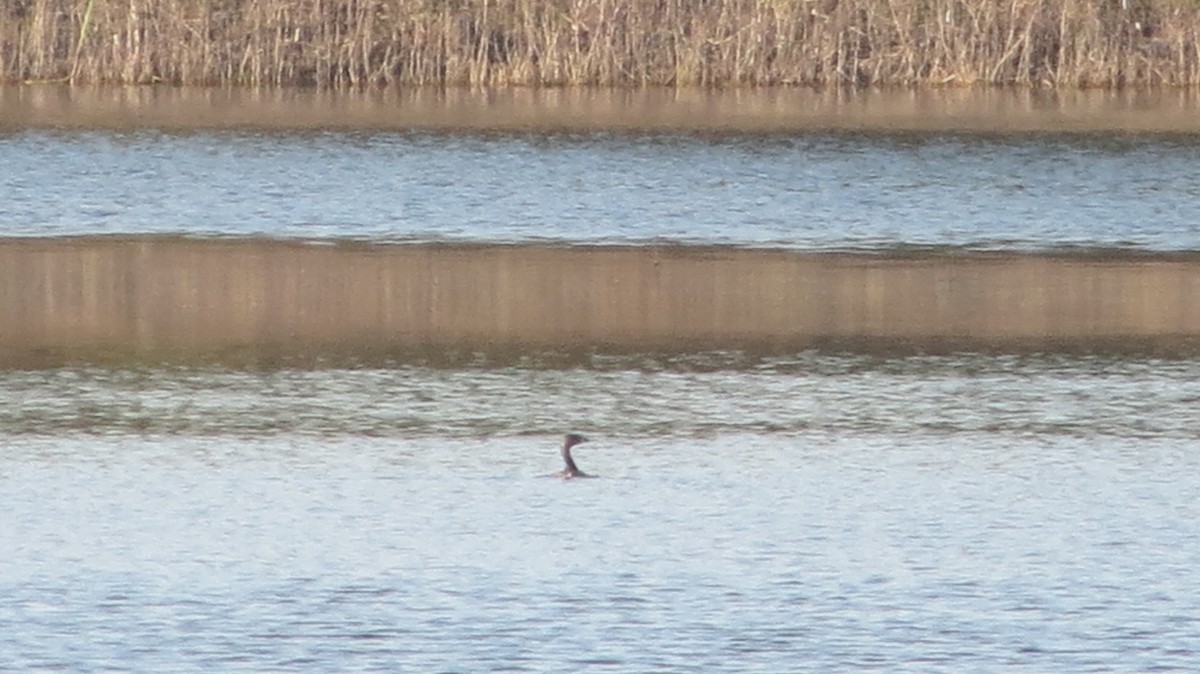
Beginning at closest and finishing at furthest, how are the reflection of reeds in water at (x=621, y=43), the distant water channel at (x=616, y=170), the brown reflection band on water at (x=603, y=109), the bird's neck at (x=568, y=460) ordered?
1. the bird's neck at (x=568, y=460)
2. the distant water channel at (x=616, y=170)
3. the brown reflection band on water at (x=603, y=109)
4. the reflection of reeds in water at (x=621, y=43)

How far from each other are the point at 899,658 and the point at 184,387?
5478mm

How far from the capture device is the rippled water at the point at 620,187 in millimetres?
18453

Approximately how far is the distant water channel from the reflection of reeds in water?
0.85m

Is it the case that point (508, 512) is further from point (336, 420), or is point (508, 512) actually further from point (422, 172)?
point (422, 172)

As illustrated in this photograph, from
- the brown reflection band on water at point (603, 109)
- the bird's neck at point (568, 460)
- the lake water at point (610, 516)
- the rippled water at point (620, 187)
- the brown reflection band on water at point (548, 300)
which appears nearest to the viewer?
the lake water at point (610, 516)

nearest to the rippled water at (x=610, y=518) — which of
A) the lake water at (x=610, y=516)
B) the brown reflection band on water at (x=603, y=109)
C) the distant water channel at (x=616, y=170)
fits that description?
the lake water at (x=610, y=516)

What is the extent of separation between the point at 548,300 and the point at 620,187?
6107 millimetres

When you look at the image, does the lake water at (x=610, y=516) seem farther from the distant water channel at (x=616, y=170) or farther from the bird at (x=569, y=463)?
the distant water channel at (x=616, y=170)

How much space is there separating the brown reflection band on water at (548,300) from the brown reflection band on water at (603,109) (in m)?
8.53

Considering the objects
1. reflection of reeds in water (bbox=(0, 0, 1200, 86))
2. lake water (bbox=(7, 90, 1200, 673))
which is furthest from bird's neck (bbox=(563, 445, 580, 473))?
reflection of reeds in water (bbox=(0, 0, 1200, 86))

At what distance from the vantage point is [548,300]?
49.0 ft

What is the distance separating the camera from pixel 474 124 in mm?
26094

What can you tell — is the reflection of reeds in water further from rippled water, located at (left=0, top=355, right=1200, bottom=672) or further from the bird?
the bird

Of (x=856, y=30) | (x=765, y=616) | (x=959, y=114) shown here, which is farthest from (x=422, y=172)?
(x=765, y=616)
